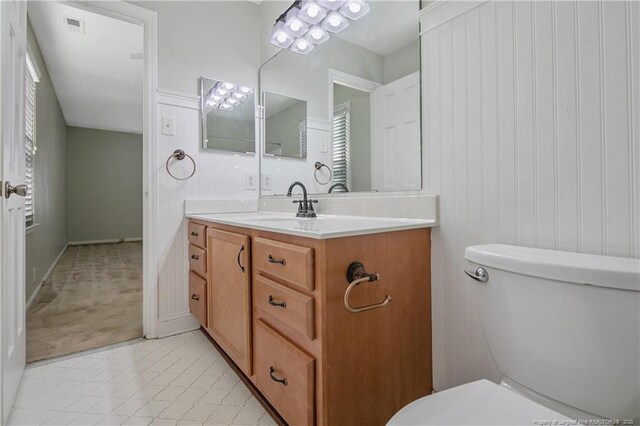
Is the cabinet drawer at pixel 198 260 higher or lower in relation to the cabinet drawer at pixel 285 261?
lower

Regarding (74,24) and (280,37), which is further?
(74,24)

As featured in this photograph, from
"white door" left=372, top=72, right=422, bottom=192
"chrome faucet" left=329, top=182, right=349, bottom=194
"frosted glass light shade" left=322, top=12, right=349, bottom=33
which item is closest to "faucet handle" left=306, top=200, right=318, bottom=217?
"chrome faucet" left=329, top=182, right=349, bottom=194

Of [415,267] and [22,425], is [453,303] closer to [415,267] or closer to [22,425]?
[415,267]

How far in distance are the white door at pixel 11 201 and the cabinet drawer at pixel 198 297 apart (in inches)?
31.4

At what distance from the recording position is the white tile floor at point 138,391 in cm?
125

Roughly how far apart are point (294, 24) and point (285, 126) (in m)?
0.64

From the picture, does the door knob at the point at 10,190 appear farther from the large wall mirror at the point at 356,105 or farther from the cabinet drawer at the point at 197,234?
the large wall mirror at the point at 356,105

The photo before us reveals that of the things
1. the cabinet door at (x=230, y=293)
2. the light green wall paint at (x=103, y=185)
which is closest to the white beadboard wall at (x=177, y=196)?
the cabinet door at (x=230, y=293)

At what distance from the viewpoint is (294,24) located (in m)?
1.98

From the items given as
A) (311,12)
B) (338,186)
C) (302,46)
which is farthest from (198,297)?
(311,12)

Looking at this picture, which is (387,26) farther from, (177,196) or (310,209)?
(177,196)

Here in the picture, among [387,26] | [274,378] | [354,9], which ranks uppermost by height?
[354,9]

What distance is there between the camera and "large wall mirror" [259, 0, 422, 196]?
1.35 m

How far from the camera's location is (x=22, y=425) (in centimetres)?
121
